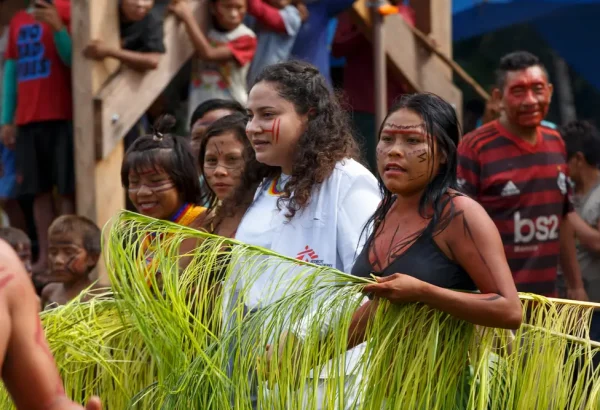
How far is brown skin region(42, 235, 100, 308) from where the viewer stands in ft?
17.3

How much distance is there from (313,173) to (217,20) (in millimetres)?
3063

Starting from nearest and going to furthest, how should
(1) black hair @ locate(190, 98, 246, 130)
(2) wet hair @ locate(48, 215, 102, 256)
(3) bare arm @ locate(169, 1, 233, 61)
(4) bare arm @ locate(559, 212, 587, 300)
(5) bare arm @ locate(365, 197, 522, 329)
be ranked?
(5) bare arm @ locate(365, 197, 522, 329)
(1) black hair @ locate(190, 98, 246, 130)
(2) wet hair @ locate(48, 215, 102, 256)
(4) bare arm @ locate(559, 212, 587, 300)
(3) bare arm @ locate(169, 1, 233, 61)

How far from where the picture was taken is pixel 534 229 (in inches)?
212

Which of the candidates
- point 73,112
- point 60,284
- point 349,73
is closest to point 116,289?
point 60,284

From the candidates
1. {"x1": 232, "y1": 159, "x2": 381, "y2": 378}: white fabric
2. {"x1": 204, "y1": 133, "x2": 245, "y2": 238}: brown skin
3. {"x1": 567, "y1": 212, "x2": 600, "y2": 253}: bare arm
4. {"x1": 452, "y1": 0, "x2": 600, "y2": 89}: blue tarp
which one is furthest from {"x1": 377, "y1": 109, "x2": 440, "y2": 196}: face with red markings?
{"x1": 452, "y1": 0, "x2": 600, "y2": 89}: blue tarp

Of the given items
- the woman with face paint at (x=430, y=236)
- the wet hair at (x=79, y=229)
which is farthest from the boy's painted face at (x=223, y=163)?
the wet hair at (x=79, y=229)

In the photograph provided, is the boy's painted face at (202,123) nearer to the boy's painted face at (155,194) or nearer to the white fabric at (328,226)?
the boy's painted face at (155,194)

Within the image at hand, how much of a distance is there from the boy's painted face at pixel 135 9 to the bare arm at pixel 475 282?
3366 mm

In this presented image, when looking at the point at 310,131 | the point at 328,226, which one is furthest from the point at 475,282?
the point at 310,131

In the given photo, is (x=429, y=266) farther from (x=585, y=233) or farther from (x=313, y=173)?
(x=585, y=233)

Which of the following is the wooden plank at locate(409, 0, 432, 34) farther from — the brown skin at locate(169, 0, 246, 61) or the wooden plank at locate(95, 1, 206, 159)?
the wooden plank at locate(95, 1, 206, 159)

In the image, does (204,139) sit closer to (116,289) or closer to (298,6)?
(116,289)

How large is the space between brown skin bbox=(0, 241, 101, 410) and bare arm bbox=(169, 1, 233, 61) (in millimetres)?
3990

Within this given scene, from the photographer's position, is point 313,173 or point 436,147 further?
point 313,173
